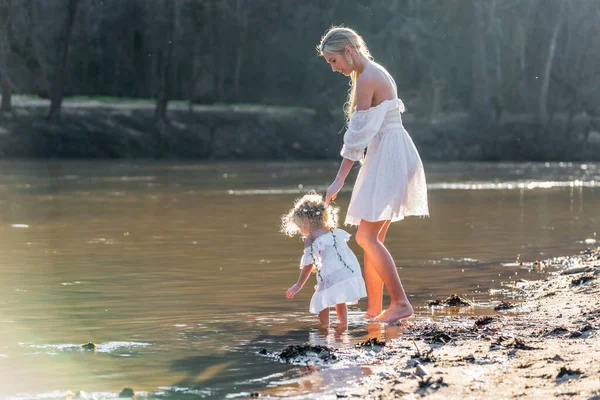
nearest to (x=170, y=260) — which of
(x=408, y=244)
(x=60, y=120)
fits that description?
(x=408, y=244)

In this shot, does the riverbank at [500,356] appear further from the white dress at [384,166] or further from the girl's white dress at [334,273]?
the white dress at [384,166]

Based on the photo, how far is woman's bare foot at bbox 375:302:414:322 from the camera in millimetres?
7547

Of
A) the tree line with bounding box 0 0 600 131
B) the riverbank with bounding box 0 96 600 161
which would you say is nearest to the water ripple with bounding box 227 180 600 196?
the riverbank with bounding box 0 96 600 161

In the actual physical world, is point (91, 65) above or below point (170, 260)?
above

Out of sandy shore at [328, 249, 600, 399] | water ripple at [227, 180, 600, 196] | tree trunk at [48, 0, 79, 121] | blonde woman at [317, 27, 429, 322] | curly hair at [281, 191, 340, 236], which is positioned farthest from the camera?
tree trunk at [48, 0, 79, 121]

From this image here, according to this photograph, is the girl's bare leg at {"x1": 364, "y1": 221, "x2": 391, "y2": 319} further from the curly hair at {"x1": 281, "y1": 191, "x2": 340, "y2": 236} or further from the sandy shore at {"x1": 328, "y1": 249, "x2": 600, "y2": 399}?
the curly hair at {"x1": 281, "y1": 191, "x2": 340, "y2": 236}

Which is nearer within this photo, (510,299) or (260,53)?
(510,299)

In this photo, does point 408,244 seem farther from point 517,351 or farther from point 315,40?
point 315,40

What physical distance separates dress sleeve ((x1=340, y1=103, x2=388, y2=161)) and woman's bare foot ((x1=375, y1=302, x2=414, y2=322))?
1.05 metres

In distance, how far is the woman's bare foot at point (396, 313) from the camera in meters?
7.55

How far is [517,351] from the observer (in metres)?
6.12

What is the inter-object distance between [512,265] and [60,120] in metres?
34.2

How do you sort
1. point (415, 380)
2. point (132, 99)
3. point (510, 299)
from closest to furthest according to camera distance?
point (415, 380) < point (510, 299) < point (132, 99)

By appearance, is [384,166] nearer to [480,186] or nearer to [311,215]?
[311,215]
